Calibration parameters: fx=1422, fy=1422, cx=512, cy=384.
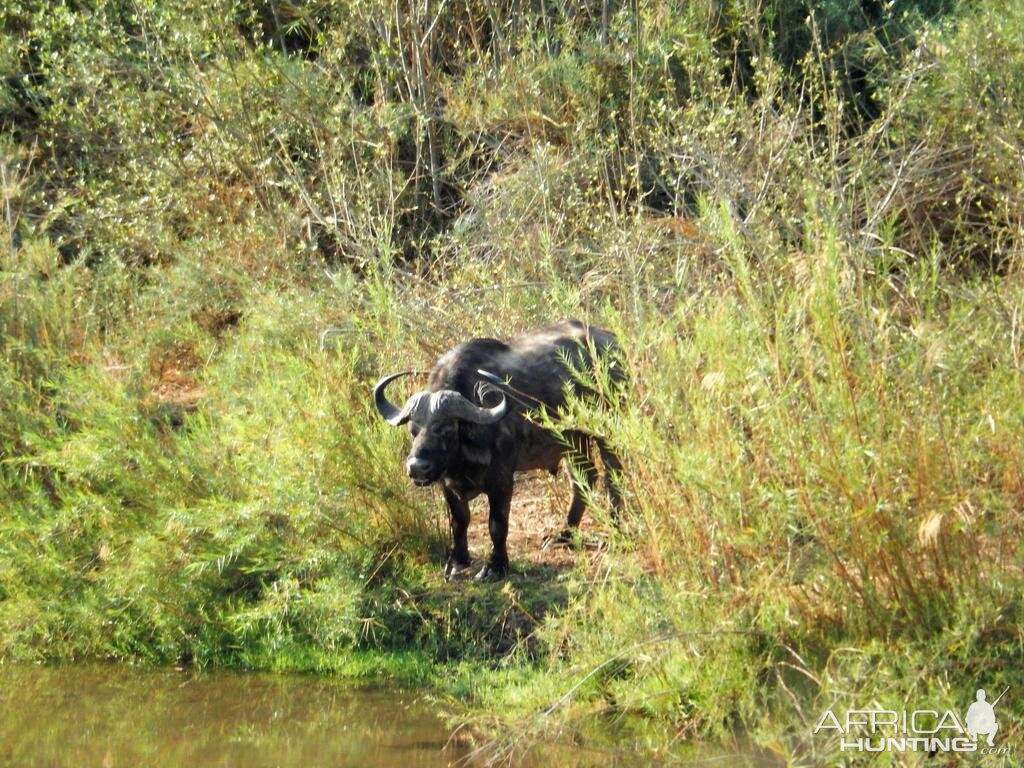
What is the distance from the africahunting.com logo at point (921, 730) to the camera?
5371 mm

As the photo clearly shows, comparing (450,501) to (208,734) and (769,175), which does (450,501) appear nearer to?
(208,734)

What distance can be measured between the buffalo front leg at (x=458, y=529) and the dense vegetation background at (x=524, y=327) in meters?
0.20

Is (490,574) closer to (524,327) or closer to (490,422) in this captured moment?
(490,422)

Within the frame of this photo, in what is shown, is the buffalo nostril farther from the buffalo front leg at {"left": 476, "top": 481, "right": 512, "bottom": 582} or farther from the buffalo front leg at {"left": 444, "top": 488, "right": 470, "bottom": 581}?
the buffalo front leg at {"left": 476, "top": 481, "right": 512, "bottom": 582}

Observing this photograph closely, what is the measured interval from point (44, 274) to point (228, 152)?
187cm

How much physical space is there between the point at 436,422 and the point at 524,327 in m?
1.93

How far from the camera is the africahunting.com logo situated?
537cm

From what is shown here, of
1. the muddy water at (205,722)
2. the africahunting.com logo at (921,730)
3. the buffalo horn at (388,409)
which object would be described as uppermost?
the buffalo horn at (388,409)

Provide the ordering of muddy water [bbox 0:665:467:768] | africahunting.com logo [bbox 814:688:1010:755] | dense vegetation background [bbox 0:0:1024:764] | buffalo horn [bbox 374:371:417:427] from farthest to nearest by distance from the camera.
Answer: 1. buffalo horn [bbox 374:371:417:427]
2. muddy water [bbox 0:665:467:768]
3. dense vegetation background [bbox 0:0:1024:764]
4. africahunting.com logo [bbox 814:688:1010:755]

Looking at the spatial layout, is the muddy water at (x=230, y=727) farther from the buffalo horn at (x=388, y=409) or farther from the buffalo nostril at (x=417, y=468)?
the buffalo horn at (x=388, y=409)

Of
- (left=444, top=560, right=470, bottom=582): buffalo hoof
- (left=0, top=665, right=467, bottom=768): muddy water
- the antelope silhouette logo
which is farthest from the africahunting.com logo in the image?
(left=444, top=560, right=470, bottom=582): buffalo hoof

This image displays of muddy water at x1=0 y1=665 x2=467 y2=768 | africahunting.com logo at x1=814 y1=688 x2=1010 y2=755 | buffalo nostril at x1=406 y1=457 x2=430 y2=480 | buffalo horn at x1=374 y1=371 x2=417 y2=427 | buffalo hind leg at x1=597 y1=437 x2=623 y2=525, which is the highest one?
buffalo horn at x1=374 y1=371 x2=417 y2=427

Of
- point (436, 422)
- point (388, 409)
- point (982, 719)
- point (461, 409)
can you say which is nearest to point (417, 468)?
point (436, 422)

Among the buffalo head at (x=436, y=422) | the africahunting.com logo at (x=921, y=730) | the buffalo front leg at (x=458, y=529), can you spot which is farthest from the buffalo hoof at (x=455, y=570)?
the africahunting.com logo at (x=921, y=730)
